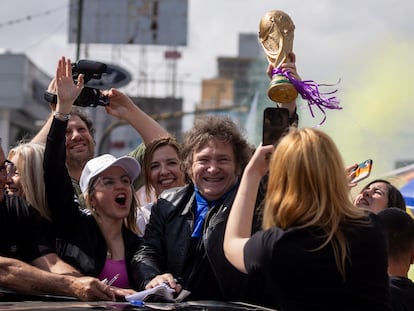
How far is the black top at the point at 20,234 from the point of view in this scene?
461 centimetres

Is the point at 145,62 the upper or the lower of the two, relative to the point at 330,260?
upper

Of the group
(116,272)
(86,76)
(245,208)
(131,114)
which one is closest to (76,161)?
(131,114)

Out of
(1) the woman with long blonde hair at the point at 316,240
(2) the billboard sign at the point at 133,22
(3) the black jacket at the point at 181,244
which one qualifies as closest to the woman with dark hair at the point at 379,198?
(3) the black jacket at the point at 181,244

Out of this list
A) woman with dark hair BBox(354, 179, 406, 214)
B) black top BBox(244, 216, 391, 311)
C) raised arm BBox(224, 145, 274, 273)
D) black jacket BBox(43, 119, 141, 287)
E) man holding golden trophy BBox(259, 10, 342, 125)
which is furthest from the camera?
woman with dark hair BBox(354, 179, 406, 214)

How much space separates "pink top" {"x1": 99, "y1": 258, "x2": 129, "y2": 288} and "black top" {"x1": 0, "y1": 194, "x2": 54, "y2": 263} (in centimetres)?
30

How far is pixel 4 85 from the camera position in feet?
159

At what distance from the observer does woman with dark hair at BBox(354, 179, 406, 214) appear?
20.5ft

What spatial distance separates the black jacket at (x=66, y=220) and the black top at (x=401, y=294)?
4.21ft

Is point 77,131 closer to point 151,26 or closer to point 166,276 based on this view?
point 166,276

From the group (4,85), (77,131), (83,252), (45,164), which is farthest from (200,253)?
(4,85)

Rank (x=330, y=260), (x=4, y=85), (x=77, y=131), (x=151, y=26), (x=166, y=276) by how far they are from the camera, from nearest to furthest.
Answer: (x=330, y=260) → (x=166, y=276) → (x=77, y=131) → (x=4, y=85) → (x=151, y=26)

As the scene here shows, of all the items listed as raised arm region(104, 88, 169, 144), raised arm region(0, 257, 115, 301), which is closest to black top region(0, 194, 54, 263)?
raised arm region(0, 257, 115, 301)

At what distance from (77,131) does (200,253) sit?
5.66ft

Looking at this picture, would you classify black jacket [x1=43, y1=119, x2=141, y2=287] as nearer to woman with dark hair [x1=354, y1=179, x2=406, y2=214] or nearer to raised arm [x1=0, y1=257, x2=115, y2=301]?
raised arm [x1=0, y1=257, x2=115, y2=301]
